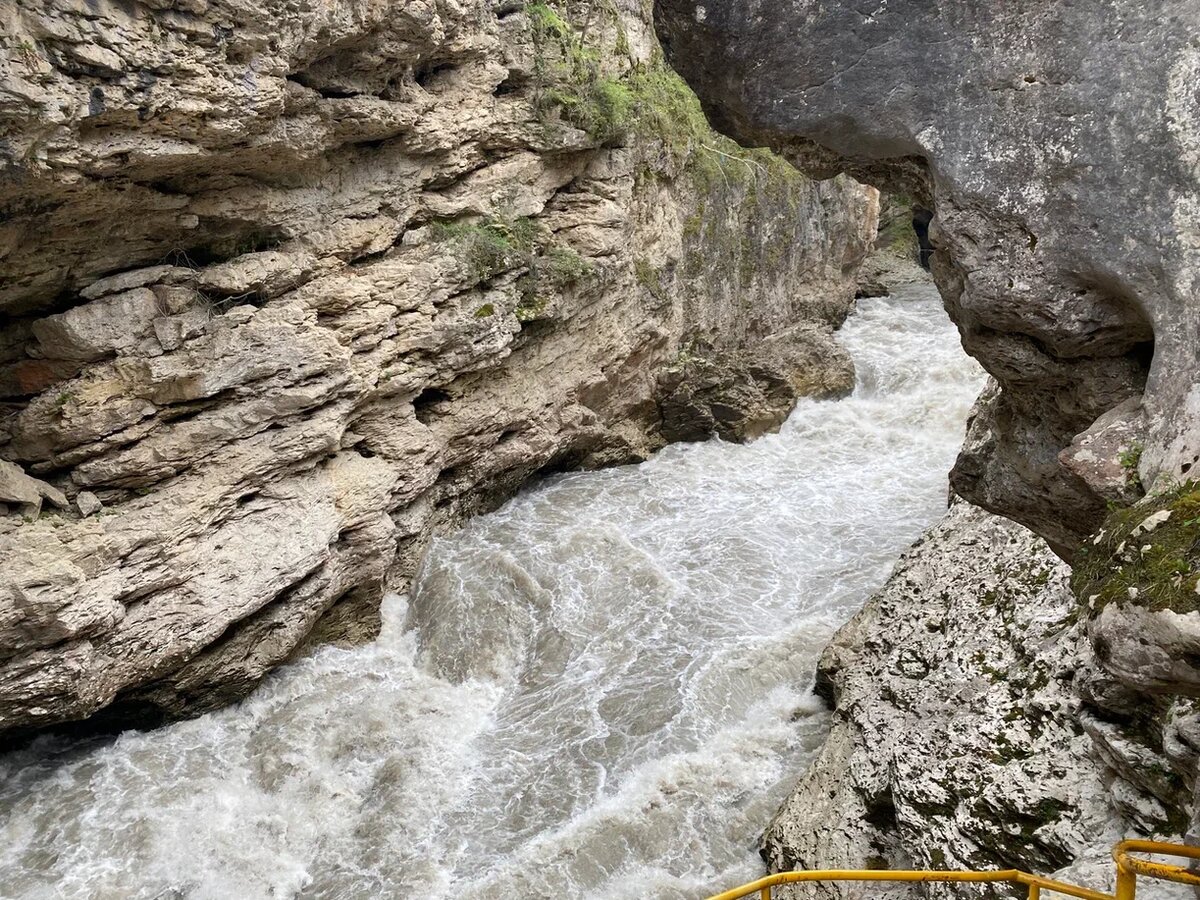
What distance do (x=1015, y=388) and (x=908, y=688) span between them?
9.49 ft

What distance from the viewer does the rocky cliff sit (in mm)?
3641

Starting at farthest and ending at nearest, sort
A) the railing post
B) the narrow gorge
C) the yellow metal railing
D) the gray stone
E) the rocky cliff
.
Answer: the gray stone → the narrow gorge → the rocky cliff → the railing post → the yellow metal railing

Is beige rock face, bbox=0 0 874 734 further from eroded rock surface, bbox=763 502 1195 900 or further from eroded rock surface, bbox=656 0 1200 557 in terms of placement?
eroded rock surface, bbox=763 502 1195 900

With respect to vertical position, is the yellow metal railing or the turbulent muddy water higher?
the yellow metal railing

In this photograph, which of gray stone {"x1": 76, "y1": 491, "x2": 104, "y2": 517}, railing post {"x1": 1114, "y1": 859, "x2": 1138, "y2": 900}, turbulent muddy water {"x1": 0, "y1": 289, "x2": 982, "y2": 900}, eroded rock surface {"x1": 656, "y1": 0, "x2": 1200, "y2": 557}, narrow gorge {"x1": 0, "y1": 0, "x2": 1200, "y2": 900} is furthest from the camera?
gray stone {"x1": 76, "y1": 491, "x2": 104, "y2": 517}

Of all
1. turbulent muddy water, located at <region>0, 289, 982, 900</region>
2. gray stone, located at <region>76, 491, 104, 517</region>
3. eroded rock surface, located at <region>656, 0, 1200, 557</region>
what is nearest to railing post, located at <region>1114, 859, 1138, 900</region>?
eroded rock surface, located at <region>656, 0, 1200, 557</region>

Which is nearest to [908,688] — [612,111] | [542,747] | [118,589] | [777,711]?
[777,711]

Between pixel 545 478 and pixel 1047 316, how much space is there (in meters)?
11.4

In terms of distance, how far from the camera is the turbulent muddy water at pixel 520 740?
8.09 meters

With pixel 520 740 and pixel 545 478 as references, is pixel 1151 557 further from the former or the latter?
pixel 545 478

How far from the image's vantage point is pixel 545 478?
15.4 m

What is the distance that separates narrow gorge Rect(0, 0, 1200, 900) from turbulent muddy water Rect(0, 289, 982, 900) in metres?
0.05

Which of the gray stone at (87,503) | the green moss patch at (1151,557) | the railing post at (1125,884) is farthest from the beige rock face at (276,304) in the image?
the railing post at (1125,884)

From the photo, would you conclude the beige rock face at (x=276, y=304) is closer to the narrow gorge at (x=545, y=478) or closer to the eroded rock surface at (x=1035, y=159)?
the narrow gorge at (x=545, y=478)
